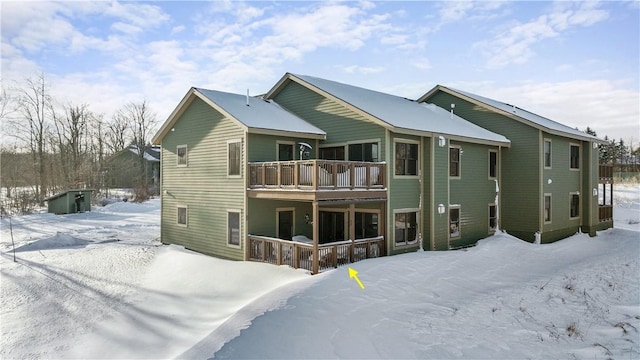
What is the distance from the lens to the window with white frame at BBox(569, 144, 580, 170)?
2353 centimetres

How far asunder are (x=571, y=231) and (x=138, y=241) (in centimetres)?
2345

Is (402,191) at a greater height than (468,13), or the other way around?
(468,13)

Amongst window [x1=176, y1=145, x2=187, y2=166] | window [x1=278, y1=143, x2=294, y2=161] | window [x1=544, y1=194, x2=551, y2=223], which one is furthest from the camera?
window [x1=544, y1=194, x2=551, y2=223]

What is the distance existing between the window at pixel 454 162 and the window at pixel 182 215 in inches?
485

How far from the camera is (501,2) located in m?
14.9

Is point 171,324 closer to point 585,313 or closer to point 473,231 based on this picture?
point 585,313

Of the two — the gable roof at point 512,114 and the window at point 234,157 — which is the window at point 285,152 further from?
the gable roof at point 512,114

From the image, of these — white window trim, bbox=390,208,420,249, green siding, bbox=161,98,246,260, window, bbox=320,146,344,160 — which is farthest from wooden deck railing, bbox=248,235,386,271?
window, bbox=320,146,344,160

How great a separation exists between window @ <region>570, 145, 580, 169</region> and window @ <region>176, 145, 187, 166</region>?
69.2ft

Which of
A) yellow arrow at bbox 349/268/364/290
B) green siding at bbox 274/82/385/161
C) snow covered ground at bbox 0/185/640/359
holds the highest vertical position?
green siding at bbox 274/82/385/161

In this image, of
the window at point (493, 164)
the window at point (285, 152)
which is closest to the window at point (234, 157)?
the window at point (285, 152)

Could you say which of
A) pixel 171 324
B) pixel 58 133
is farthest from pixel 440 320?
pixel 58 133

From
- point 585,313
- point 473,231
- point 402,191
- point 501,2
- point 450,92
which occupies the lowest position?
point 585,313

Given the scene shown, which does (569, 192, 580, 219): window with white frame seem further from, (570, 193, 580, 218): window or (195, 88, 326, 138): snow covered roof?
(195, 88, 326, 138): snow covered roof
